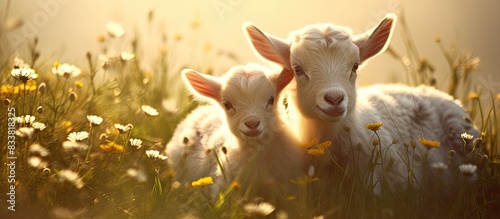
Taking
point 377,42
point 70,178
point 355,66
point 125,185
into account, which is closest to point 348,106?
point 355,66

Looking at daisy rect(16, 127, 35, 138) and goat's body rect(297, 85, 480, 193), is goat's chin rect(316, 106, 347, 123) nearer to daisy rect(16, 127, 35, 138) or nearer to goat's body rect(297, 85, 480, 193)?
goat's body rect(297, 85, 480, 193)

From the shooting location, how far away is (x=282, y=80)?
18.5 feet

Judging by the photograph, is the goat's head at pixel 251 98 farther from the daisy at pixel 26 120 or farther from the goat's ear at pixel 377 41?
the daisy at pixel 26 120

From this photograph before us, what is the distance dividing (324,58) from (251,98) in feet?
2.10

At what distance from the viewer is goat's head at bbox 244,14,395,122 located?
5.21 m

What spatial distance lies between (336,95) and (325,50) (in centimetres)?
51

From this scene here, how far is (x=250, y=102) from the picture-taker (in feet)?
17.4

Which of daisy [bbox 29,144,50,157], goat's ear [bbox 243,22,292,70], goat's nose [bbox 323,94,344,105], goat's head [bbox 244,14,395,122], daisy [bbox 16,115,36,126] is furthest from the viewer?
goat's ear [bbox 243,22,292,70]

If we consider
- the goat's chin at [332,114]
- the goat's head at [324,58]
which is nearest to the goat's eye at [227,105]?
the goat's head at [324,58]

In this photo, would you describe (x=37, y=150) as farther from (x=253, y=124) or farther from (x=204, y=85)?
(x=204, y=85)

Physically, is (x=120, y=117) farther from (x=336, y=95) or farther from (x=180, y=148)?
(x=336, y=95)

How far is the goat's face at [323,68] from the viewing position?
527 cm

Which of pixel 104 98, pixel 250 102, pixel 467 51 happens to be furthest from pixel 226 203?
pixel 467 51

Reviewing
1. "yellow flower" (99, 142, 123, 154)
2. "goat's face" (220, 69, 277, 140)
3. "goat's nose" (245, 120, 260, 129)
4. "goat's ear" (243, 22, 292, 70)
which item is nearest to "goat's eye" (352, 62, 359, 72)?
"goat's ear" (243, 22, 292, 70)
